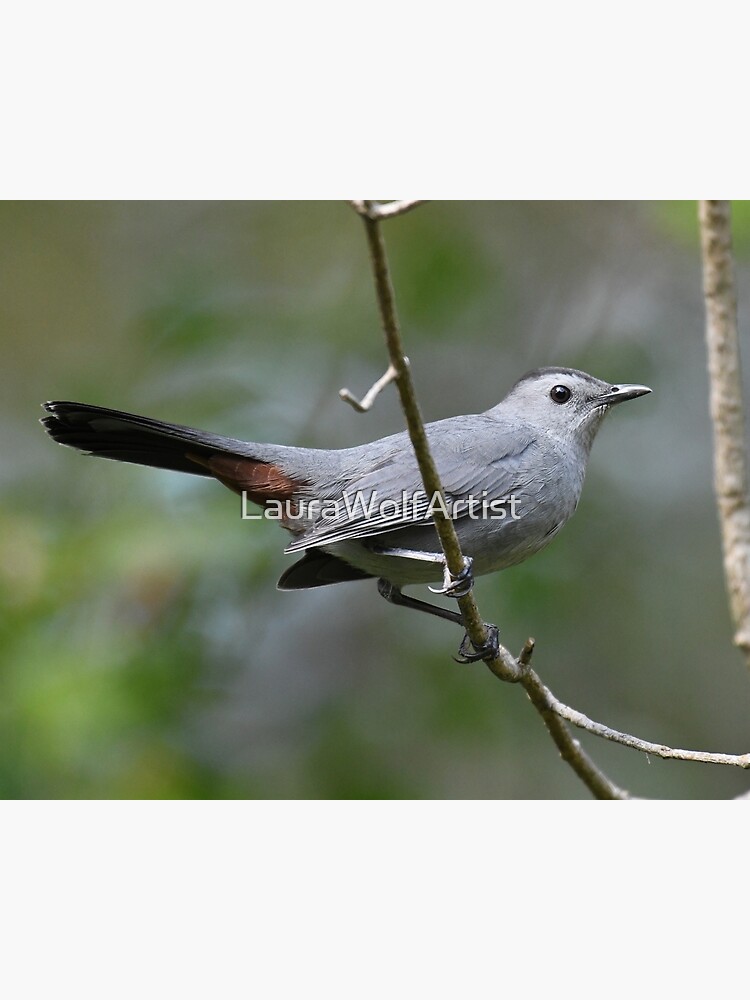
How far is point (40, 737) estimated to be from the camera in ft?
12.6

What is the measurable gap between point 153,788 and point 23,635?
75 cm

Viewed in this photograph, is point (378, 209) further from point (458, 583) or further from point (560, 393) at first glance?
point (560, 393)

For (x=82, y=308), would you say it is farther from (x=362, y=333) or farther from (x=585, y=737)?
(x=585, y=737)

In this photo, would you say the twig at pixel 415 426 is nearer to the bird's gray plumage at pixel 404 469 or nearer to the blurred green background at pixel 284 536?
the bird's gray plumage at pixel 404 469

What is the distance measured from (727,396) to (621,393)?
317 millimetres

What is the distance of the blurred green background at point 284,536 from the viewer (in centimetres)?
405

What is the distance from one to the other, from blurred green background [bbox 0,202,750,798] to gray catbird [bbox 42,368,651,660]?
79 centimetres

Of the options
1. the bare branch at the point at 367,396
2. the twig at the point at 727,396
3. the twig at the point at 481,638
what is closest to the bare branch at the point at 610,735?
the twig at the point at 481,638

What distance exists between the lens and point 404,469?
3.08 metres

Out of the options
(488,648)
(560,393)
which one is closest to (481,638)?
(488,648)

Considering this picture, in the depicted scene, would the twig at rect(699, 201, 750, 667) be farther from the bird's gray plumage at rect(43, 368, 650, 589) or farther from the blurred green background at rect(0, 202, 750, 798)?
the blurred green background at rect(0, 202, 750, 798)

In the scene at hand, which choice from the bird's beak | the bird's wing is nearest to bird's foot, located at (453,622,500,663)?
the bird's wing

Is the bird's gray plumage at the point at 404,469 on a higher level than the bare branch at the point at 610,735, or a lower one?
higher

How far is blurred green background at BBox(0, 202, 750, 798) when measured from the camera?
4055 millimetres
